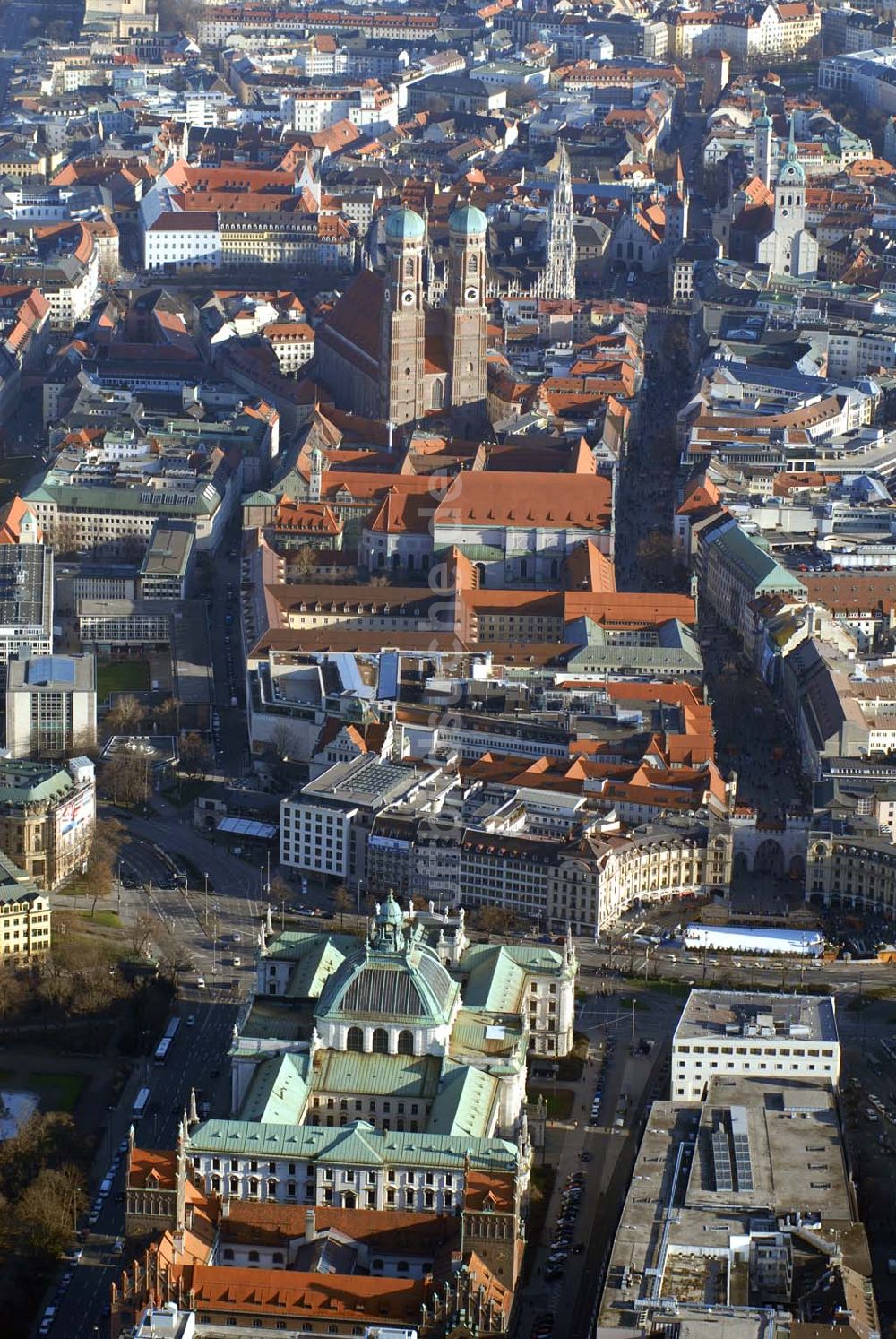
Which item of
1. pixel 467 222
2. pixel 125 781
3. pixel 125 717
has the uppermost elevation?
pixel 467 222

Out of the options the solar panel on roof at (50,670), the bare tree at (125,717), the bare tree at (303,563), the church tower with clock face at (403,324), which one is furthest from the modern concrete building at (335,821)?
the church tower with clock face at (403,324)

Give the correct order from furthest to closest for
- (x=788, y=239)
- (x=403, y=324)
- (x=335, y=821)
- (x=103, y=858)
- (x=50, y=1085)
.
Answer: (x=788, y=239)
(x=403, y=324)
(x=103, y=858)
(x=335, y=821)
(x=50, y=1085)

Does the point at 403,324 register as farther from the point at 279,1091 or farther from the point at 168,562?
the point at 279,1091

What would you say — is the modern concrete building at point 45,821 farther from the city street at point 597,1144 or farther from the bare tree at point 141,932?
the city street at point 597,1144

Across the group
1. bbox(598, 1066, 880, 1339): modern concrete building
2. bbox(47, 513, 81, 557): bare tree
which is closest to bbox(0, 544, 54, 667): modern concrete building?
bbox(47, 513, 81, 557): bare tree

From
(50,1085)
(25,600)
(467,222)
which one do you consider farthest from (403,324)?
(50,1085)

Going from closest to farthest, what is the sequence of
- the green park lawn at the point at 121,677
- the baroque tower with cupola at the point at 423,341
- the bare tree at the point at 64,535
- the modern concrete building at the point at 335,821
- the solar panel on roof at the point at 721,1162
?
the solar panel on roof at the point at 721,1162
the modern concrete building at the point at 335,821
the green park lawn at the point at 121,677
the bare tree at the point at 64,535
the baroque tower with cupola at the point at 423,341

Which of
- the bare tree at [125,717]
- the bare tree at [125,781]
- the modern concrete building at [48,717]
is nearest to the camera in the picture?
the bare tree at [125,781]
